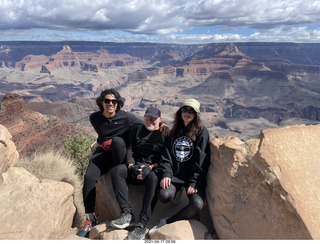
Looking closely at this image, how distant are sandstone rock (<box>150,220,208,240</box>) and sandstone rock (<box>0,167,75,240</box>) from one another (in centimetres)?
187

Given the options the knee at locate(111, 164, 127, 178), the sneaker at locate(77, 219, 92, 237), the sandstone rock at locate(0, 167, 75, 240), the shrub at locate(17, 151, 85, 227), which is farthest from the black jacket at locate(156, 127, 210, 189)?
the shrub at locate(17, 151, 85, 227)

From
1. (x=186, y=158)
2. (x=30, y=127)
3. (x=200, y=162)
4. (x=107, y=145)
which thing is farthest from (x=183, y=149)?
(x=30, y=127)

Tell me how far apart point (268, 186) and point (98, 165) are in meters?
3.22

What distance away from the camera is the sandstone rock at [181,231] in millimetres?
3814

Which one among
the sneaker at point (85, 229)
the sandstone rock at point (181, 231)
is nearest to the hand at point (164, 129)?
the sandstone rock at point (181, 231)

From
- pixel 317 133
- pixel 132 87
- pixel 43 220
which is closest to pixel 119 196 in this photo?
pixel 43 220

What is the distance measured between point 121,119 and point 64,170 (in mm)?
2946

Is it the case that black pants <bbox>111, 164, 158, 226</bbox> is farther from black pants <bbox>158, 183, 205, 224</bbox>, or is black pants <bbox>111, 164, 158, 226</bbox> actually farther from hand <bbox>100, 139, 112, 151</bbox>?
hand <bbox>100, 139, 112, 151</bbox>

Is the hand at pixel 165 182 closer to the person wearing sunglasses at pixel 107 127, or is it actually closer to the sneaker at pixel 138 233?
the sneaker at pixel 138 233

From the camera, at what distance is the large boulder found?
3.21 m

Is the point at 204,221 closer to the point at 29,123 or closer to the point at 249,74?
the point at 29,123

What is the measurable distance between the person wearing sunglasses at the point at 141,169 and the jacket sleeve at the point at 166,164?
0.13 m

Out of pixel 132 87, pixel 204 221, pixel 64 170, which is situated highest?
pixel 204 221

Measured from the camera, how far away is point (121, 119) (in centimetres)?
502
